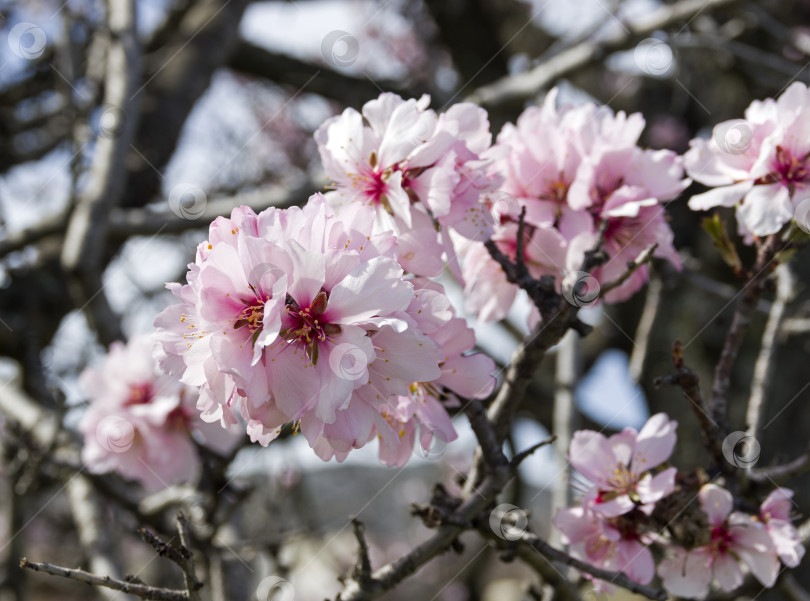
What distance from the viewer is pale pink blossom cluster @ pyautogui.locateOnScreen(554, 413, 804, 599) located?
1.20m

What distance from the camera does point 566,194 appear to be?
1288mm

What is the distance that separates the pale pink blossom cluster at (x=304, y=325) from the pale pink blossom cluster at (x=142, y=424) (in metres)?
1.06

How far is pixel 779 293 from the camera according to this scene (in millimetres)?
1886

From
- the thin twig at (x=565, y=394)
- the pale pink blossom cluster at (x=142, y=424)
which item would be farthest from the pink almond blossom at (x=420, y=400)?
the thin twig at (x=565, y=394)

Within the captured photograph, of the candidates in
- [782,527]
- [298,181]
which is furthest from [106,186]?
[782,527]

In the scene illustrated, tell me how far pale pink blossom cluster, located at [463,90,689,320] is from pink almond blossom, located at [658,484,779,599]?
1.35 feet

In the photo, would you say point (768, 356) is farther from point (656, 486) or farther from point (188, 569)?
point (188, 569)

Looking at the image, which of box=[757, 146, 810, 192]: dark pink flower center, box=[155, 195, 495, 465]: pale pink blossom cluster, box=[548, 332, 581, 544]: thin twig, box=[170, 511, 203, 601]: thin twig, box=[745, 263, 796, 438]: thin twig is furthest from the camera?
box=[548, 332, 581, 544]: thin twig

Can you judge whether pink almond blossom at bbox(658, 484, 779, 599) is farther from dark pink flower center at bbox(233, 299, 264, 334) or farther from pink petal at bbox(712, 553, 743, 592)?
dark pink flower center at bbox(233, 299, 264, 334)

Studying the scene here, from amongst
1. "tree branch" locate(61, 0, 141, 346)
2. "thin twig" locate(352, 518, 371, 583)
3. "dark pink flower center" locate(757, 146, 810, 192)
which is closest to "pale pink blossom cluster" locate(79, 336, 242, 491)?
"tree branch" locate(61, 0, 141, 346)

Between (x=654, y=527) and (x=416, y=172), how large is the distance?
702 millimetres

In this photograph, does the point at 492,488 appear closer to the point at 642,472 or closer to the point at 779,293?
the point at 642,472

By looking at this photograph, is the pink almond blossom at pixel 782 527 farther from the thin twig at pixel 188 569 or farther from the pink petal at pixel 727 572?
the thin twig at pixel 188 569

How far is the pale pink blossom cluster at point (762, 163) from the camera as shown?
118cm
